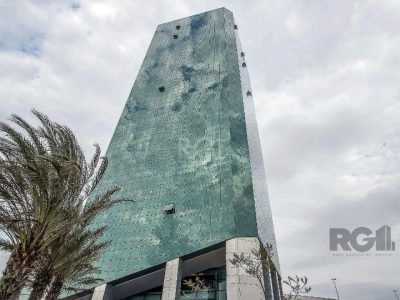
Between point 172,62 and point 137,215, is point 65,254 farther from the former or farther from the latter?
point 172,62

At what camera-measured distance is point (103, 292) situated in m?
22.6

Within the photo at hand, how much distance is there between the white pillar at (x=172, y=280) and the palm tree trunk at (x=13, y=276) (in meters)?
11.3

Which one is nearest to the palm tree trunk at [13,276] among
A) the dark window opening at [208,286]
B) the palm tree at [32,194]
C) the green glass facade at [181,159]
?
the palm tree at [32,194]

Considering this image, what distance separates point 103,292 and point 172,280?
18.5 feet

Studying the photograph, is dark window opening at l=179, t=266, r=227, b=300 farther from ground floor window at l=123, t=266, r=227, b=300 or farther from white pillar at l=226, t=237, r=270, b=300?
white pillar at l=226, t=237, r=270, b=300

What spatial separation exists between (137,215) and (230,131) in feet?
38.7

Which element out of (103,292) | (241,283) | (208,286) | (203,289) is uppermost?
(208,286)

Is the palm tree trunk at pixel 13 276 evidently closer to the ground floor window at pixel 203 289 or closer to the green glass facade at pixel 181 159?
the ground floor window at pixel 203 289

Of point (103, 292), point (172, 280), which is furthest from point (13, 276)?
point (103, 292)

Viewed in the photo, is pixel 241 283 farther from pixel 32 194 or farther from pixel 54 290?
pixel 32 194

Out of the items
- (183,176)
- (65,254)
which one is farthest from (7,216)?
(183,176)

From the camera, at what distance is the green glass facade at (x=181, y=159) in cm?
2402

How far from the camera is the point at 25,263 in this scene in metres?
11.4

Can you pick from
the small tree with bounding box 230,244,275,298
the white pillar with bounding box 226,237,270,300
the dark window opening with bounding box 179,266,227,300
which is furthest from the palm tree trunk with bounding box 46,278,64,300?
the white pillar with bounding box 226,237,270,300
